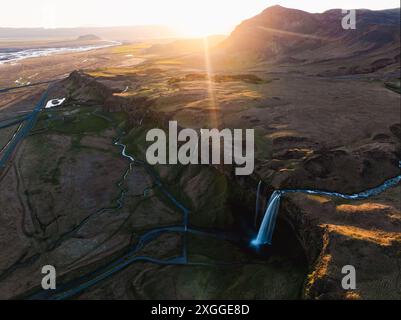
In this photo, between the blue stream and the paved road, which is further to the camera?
the paved road

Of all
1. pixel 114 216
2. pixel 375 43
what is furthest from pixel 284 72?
pixel 114 216

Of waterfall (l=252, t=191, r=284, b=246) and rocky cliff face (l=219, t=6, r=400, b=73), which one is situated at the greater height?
rocky cliff face (l=219, t=6, r=400, b=73)

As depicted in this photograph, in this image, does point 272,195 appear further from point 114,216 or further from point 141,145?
point 141,145

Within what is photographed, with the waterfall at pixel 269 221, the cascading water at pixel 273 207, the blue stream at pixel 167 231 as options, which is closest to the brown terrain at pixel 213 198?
the blue stream at pixel 167 231

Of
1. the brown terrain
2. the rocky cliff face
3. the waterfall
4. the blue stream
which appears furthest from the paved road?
the rocky cliff face

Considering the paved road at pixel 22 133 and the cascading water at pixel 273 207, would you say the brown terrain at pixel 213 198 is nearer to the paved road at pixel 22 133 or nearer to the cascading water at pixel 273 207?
the cascading water at pixel 273 207

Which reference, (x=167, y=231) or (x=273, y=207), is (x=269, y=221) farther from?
(x=167, y=231)

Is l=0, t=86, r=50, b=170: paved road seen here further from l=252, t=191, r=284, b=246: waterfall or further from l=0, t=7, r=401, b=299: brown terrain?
l=252, t=191, r=284, b=246: waterfall
